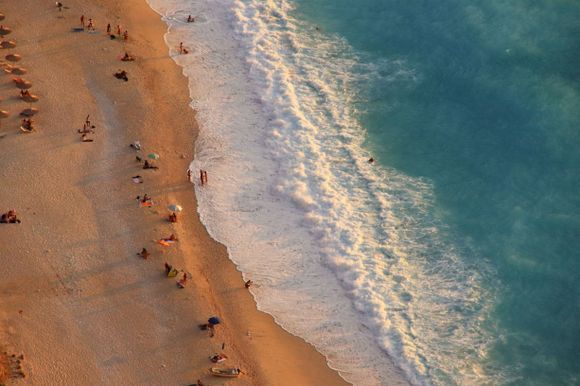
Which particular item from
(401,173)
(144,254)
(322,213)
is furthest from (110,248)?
(401,173)

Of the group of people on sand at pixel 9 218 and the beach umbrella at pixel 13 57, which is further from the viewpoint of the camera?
the beach umbrella at pixel 13 57

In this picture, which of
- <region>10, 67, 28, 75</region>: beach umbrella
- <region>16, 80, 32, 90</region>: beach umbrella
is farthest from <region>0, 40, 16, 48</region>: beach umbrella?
<region>16, 80, 32, 90</region>: beach umbrella

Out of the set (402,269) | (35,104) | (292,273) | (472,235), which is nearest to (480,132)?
(472,235)

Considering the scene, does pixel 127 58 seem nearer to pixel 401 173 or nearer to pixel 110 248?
pixel 110 248

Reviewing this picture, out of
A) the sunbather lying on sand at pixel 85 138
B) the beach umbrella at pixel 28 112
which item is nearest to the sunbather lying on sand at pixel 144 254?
the sunbather lying on sand at pixel 85 138

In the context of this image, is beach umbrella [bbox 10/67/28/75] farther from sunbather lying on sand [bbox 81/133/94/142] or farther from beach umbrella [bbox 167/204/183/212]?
beach umbrella [bbox 167/204/183/212]

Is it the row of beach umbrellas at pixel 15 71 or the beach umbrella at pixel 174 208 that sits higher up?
the row of beach umbrellas at pixel 15 71

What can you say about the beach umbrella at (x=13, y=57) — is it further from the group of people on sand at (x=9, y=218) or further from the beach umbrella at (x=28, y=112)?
the group of people on sand at (x=9, y=218)
